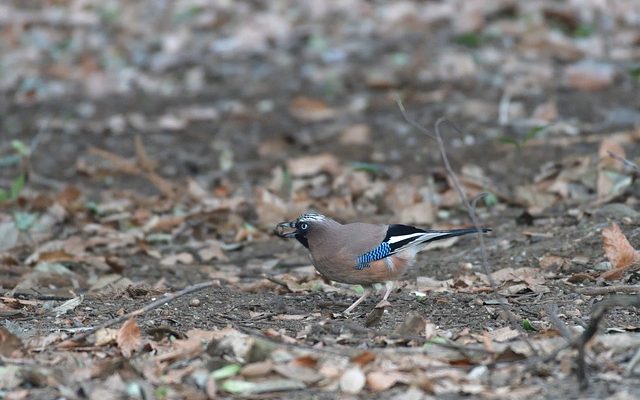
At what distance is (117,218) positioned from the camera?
304 inches

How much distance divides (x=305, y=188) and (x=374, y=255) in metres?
2.91

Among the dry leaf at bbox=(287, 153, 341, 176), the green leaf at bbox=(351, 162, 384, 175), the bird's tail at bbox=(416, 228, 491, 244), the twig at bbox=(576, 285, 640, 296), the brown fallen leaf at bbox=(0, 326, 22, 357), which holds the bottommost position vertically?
the dry leaf at bbox=(287, 153, 341, 176)

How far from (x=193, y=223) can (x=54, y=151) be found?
258 cm

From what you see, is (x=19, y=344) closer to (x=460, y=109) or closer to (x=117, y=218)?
(x=117, y=218)

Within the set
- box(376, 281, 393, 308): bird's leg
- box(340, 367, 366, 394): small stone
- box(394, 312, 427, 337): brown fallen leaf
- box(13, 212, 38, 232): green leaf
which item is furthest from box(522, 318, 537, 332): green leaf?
box(13, 212, 38, 232): green leaf

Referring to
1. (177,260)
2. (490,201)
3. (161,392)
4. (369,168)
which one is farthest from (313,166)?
(161,392)

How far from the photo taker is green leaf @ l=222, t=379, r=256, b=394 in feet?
12.8

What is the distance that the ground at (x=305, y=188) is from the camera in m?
4.13

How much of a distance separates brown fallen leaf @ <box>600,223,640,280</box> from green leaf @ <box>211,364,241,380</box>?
2307 millimetres

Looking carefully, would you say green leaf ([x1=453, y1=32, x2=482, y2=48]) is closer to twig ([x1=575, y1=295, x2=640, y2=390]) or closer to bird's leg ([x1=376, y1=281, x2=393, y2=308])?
bird's leg ([x1=376, y1=281, x2=393, y2=308])

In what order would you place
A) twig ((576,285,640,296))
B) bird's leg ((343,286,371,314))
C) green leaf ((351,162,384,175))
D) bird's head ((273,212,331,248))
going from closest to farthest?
1. twig ((576,285,640,296))
2. bird's leg ((343,286,371,314))
3. bird's head ((273,212,331,248))
4. green leaf ((351,162,384,175))

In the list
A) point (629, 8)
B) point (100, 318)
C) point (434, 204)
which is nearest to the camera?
point (100, 318)

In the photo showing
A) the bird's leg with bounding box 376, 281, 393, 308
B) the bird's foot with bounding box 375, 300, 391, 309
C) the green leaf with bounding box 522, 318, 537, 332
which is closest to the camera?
the green leaf with bounding box 522, 318, 537, 332

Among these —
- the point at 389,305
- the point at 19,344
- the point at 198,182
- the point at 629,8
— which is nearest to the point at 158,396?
the point at 19,344
